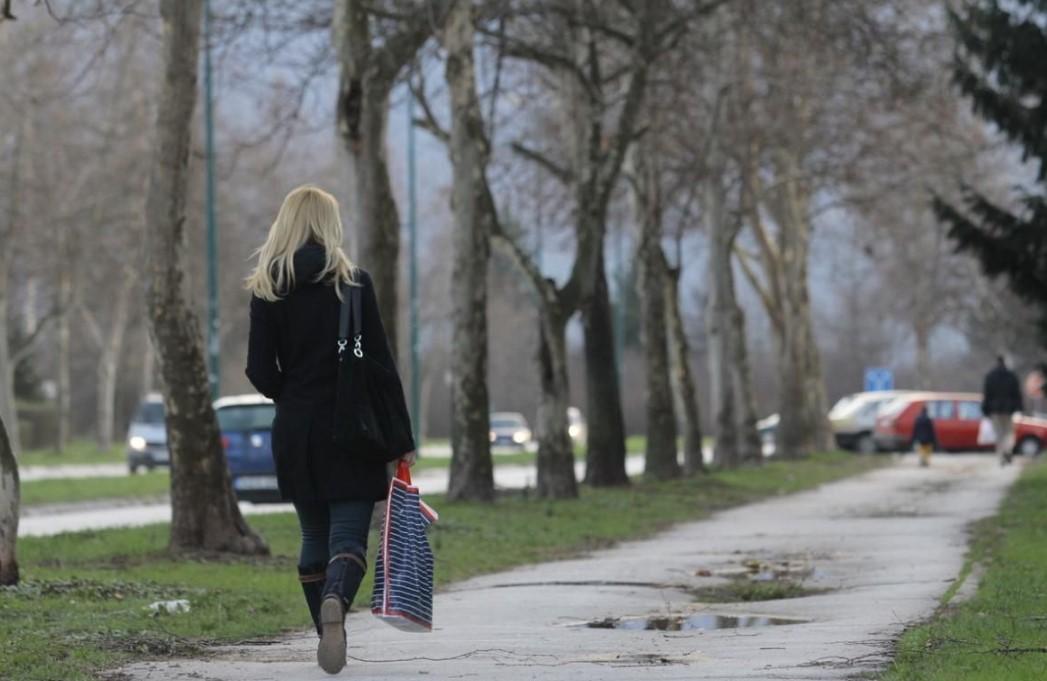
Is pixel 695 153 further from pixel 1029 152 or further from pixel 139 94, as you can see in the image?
pixel 139 94

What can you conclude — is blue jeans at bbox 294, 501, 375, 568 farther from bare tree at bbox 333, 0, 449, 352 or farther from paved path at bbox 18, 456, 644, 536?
paved path at bbox 18, 456, 644, 536

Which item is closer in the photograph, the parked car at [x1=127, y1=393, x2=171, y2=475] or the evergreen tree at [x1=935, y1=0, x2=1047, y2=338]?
the evergreen tree at [x1=935, y1=0, x2=1047, y2=338]

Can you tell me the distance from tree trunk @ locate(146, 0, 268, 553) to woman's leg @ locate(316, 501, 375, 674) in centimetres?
683

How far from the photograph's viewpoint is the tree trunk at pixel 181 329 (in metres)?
15.4

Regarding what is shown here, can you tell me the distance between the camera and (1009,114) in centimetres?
2822

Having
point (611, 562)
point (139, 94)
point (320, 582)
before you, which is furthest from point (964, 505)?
point (139, 94)

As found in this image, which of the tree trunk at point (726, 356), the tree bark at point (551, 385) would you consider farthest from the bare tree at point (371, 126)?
the tree trunk at point (726, 356)

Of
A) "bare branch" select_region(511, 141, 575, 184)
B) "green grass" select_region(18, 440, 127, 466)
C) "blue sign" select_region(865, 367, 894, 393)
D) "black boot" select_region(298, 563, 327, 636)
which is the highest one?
"bare branch" select_region(511, 141, 575, 184)

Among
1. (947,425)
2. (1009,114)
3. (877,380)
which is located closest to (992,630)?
(1009,114)

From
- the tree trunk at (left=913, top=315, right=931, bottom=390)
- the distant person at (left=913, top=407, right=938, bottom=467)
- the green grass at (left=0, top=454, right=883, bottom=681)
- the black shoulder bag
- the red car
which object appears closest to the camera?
the black shoulder bag

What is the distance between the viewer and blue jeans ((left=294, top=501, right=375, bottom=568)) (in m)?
8.72

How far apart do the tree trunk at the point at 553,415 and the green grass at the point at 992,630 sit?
927cm

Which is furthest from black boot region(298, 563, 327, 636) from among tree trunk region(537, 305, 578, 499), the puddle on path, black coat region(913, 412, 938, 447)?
black coat region(913, 412, 938, 447)

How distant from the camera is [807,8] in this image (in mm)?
27875
